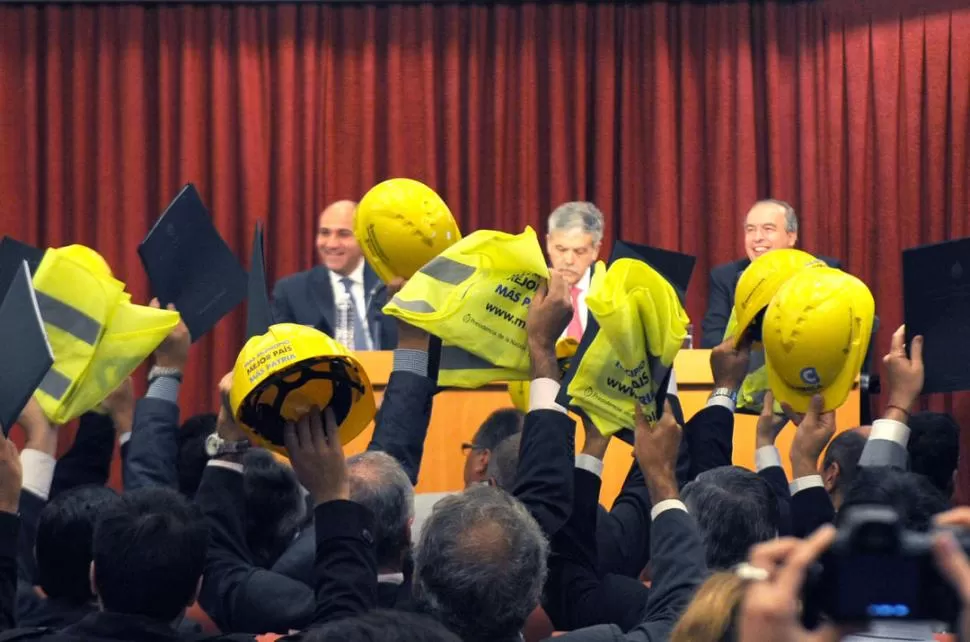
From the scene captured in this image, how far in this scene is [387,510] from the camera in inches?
100

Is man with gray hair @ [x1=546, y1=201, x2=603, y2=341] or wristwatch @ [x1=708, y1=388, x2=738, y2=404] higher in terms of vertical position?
man with gray hair @ [x1=546, y1=201, x2=603, y2=341]

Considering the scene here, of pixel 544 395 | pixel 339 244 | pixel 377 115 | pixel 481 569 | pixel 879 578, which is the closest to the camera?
pixel 879 578

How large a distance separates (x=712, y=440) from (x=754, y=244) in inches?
114

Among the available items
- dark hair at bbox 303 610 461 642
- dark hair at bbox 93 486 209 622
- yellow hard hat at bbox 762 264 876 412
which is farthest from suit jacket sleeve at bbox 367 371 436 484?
dark hair at bbox 303 610 461 642

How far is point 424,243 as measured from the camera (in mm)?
3150

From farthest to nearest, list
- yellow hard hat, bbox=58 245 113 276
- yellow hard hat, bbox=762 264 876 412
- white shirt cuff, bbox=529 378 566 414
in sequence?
yellow hard hat, bbox=762 264 876 412, yellow hard hat, bbox=58 245 113 276, white shirt cuff, bbox=529 378 566 414

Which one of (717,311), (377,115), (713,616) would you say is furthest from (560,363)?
(377,115)

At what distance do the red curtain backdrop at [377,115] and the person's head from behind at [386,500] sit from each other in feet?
14.6

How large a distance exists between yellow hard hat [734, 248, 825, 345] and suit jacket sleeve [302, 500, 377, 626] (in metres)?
1.34

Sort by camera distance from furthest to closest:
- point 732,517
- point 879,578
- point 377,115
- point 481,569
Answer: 1. point 377,115
2. point 732,517
3. point 481,569
4. point 879,578

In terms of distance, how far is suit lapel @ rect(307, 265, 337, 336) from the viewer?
570 centimetres

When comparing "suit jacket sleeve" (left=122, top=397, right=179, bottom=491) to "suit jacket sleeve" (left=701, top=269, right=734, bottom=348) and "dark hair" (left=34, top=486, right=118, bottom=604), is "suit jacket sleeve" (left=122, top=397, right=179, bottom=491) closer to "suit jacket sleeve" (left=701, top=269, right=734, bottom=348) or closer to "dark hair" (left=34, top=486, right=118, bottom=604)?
"dark hair" (left=34, top=486, right=118, bottom=604)

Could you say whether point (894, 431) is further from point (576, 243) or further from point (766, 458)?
point (576, 243)

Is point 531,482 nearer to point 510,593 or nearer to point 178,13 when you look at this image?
point 510,593
